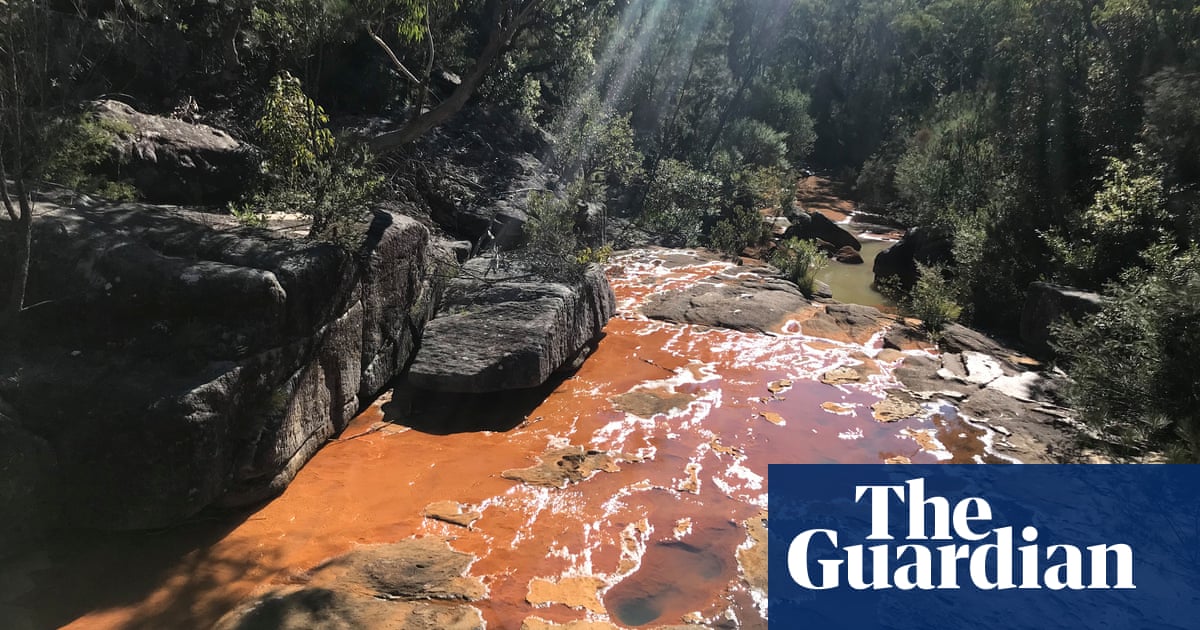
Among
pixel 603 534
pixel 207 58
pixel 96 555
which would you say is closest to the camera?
pixel 96 555

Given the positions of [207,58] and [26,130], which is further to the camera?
[207,58]

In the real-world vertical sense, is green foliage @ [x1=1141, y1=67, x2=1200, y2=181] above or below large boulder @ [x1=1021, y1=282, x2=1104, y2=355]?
above

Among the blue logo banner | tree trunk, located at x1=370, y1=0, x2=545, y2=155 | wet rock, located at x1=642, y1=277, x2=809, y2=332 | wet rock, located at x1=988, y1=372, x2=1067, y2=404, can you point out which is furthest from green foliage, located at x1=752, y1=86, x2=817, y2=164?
the blue logo banner

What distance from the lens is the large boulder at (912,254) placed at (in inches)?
545

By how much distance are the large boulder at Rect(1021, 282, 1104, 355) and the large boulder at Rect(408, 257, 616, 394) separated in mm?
5742

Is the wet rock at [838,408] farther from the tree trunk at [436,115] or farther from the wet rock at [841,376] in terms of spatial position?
the tree trunk at [436,115]

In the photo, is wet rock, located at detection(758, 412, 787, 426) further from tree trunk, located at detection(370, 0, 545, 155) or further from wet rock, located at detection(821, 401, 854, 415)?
tree trunk, located at detection(370, 0, 545, 155)

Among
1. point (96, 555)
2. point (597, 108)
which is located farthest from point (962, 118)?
point (96, 555)

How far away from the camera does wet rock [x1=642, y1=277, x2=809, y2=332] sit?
30.3 feet

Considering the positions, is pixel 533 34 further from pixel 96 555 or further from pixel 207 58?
pixel 96 555

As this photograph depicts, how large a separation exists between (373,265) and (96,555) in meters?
2.86

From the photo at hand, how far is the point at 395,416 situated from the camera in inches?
221

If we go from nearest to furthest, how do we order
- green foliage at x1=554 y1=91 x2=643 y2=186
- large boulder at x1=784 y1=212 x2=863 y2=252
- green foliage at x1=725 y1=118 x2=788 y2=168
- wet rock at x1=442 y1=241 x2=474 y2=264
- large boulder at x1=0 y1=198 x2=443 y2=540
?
1. large boulder at x1=0 y1=198 x2=443 y2=540
2. wet rock at x1=442 y1=241 x2=474 y2=264
3. green foliage at x1=554 y1=91 x2=643 y2=186
4. large boulder at x1=784 y1=212 x2=863 y2=252
5. green foliage at x1=725 y1=118 x2=788 y2=168

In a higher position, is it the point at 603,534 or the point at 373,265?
the point at 373,265
